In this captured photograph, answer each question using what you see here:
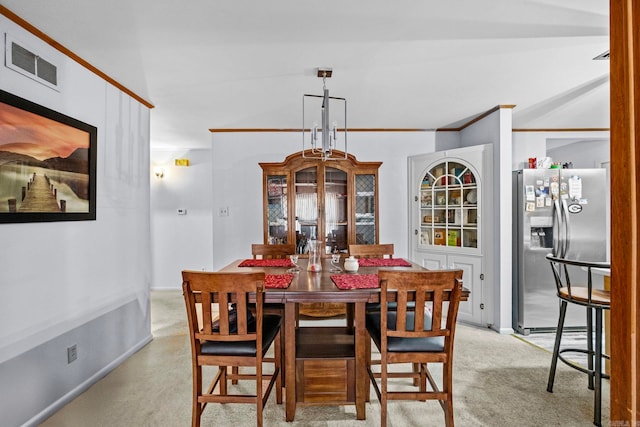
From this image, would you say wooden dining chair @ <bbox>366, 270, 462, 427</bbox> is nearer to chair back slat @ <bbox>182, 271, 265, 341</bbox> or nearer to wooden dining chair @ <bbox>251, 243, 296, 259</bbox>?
chair back slat @ <bbox>182, 271, 265, 341</bbox>

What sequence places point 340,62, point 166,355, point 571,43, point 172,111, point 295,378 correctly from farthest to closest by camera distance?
point 172,111 < point 166,355 < point 340,62 < point 571,43 < point 295,378

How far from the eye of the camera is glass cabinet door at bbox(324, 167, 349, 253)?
13.7 feet

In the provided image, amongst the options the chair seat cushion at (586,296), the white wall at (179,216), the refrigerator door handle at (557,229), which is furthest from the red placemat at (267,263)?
the white wall at (179,216)

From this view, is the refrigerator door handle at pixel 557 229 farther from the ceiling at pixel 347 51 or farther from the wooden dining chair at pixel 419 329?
the wooden dining chair at pixel 419 329

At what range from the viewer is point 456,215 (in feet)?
13.2

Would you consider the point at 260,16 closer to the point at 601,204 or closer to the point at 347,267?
the point at 347,267

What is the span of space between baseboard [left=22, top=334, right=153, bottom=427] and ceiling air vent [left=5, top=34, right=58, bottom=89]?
6.61ft

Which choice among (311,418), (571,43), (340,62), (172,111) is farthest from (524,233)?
(172,111)

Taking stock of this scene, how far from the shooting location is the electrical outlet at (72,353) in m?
2.35

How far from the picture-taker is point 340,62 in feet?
8.47

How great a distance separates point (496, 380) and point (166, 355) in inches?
107

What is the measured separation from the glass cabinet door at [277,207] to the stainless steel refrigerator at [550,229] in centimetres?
253

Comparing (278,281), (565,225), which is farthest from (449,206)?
(278,281)

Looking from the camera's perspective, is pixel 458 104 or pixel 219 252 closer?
pixel 458 104
